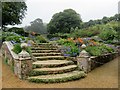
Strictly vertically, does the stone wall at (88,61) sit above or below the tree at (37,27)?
below

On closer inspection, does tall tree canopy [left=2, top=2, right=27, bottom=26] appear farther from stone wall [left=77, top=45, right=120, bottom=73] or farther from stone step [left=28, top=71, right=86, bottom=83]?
stone step [left=28, top=71, right=86, bottom=83]

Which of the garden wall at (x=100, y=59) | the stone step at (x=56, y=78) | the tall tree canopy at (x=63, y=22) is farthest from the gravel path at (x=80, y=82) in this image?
the tall tree canopy at (x=63, y=22)

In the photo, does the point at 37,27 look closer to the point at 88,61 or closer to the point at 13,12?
the point at 13,12

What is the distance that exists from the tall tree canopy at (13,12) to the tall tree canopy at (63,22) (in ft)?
16.9

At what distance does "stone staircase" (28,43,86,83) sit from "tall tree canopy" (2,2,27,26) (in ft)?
35.0

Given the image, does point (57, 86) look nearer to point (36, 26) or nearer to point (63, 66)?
point (63, 66)

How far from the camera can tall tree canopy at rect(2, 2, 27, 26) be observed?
19917 millimetres

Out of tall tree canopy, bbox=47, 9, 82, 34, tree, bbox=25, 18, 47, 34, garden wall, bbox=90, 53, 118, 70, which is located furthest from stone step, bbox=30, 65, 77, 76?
tree, bbox=25, 18, 47, 34

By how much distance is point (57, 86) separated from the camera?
6992mm

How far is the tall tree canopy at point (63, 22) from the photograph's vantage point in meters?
27.5

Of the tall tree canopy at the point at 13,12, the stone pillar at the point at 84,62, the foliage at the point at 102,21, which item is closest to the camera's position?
the stone pillar at the point at 84,62

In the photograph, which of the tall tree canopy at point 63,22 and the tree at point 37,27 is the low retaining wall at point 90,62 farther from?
the tree at point 37,27

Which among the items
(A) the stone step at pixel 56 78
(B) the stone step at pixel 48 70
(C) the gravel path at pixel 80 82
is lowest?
(C) the gravel path at pixel 80 82

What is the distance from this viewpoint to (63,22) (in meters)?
27.7
